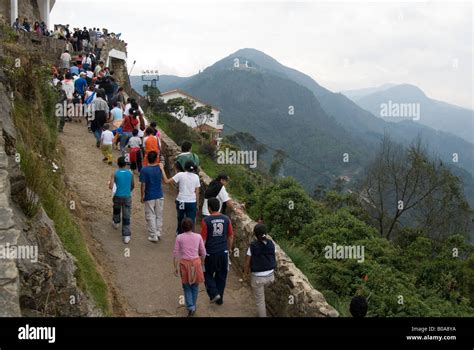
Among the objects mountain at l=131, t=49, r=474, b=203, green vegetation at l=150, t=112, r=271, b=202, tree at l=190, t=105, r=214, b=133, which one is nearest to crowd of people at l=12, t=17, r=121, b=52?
green vegetation at l=150, t=112, r=271, b=202

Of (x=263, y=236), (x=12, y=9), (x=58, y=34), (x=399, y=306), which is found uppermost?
(x=12, y=9)

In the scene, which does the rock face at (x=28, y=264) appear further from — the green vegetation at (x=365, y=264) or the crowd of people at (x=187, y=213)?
the green vegetation at (x=365, y=264)

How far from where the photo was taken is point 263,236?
6.19 meters

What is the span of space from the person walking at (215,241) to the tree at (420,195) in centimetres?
2310

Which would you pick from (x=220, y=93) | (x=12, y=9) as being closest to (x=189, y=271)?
(x=12, y=9)

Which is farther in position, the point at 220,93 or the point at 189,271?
the point at 220,93

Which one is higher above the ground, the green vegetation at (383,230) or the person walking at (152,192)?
the person walking at (152,192)

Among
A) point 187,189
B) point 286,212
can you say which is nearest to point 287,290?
point 187,189

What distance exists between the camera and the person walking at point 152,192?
25.5 ft

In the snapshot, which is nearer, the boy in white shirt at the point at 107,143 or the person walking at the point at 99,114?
the boy in white shirt at the point at 107,143

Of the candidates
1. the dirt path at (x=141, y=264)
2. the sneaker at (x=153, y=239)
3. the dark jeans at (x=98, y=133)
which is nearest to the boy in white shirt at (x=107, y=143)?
the dark jeans at (x=98, y=133)
